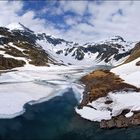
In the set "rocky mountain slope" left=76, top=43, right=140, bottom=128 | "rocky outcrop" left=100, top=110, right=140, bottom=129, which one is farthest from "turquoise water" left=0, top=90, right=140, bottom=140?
"rocky mountain slope" left=76, top=43, right=140, bottom=128

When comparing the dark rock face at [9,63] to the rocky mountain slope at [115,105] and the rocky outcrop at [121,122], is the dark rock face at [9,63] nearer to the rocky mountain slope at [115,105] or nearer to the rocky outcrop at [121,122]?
the rocky mountain slope at [115,105]

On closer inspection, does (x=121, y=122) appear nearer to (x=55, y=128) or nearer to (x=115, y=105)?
(x=115, y=105)

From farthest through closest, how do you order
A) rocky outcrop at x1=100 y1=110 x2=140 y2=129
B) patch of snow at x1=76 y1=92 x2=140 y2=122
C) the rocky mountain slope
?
patch of snow at x1=76 y1=92 x2=140 y2=122 < the rocky mountain slope < rocky outcrop at x1=100 y1=110 x2=140 y2=129

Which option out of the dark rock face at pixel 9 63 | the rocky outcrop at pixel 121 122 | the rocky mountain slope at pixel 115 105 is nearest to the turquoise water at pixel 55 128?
the rocky outcrop at pixel 121 122

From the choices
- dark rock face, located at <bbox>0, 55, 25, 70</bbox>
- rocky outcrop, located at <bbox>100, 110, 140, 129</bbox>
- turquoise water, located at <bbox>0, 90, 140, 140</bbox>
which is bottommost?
dark rock face, located at <bbox>0, 55, 25, 70</bbox>

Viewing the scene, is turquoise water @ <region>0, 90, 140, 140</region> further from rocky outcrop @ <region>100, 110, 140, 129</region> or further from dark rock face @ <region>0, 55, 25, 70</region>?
dark rock face @ <region>0, 55, 25, 70</region>

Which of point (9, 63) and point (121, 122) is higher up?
point (121, 122)

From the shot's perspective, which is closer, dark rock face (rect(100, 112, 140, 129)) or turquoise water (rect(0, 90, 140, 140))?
turquoise water (rect(0, 90, 140, 140))

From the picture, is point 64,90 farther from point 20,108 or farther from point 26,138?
point 26,138

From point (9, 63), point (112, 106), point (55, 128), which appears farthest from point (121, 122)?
point (9, 63)

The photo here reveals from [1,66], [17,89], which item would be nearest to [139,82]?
Result: [17,89]
